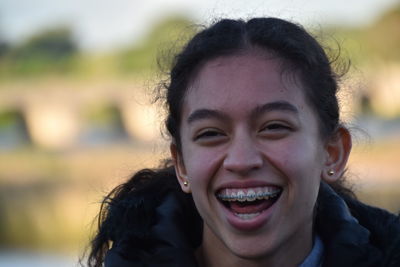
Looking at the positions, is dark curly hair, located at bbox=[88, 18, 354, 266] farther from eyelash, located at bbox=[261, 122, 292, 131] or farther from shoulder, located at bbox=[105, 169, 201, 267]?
eyelash, located at bbox=[261, 122, 292, 131]

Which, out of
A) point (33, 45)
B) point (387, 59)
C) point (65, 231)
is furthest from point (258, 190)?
point (33, 45)

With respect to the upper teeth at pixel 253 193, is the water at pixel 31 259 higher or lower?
higher

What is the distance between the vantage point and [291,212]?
2246mm

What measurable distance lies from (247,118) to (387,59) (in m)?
21.9

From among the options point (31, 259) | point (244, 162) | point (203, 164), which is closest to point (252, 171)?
point (244, 162)

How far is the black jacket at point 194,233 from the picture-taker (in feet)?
7.73

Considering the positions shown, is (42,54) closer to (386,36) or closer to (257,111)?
(386,36)

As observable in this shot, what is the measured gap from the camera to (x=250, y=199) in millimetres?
2211

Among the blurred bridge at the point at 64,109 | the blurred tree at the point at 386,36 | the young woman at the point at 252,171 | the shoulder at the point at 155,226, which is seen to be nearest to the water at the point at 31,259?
the blurred bridge at the point at 64,109

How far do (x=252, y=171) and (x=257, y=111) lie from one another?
0.14 m

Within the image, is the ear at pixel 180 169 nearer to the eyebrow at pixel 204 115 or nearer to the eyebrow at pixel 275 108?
the eyebrow at pixel 204 115

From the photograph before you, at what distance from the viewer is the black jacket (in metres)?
2.36

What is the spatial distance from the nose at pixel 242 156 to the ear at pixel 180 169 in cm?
24

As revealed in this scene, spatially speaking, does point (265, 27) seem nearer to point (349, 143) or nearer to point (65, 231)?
point (349, 143)
